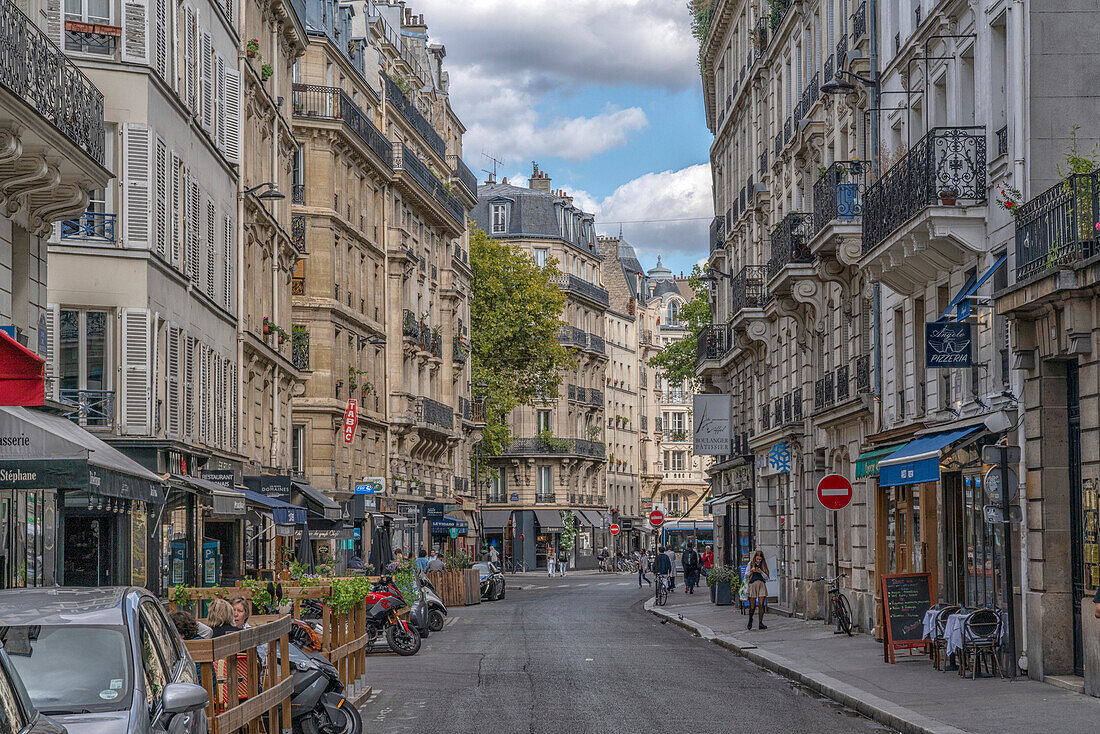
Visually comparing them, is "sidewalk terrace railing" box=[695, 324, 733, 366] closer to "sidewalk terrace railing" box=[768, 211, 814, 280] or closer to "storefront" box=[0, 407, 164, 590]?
"sidewalk terrace railing" box=[768, 211, 814, 280]

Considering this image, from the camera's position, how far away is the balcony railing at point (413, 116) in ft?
205

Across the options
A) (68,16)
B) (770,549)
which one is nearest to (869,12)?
(68,16)

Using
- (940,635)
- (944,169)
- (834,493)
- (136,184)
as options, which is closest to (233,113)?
(136,184)

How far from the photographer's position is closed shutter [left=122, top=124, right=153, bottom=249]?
25.7 metres

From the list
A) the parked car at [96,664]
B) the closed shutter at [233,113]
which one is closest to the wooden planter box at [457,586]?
the closed shutter at [233,113]

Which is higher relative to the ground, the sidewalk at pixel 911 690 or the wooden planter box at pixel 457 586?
the sidewalk at pixel 911 690

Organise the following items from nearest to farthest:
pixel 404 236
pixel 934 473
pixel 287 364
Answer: pixel 934 473, pixel 287 364, pixel 404 236

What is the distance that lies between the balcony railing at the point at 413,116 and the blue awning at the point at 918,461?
4199 centimetres

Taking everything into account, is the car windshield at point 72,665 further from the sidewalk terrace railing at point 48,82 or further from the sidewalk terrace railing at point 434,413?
the sidewalk terrace railing at point 434,413

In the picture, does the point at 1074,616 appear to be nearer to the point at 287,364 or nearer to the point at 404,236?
the point at 287,364

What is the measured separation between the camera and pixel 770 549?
43219 mm

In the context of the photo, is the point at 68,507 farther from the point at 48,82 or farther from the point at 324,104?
the point at 324,104

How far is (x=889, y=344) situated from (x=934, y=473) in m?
7.31

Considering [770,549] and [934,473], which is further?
[770,549]
